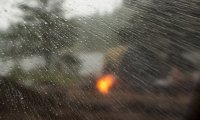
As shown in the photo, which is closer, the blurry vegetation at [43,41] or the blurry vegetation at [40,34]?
the blurry vegetation at [43,41]

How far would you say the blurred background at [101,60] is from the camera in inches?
36.2

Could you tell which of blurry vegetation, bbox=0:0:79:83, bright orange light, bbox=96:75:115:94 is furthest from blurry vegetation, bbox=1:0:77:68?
bright orange light, bbox=96:75:115:94

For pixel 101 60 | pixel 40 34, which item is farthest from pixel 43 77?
pixel 40 34

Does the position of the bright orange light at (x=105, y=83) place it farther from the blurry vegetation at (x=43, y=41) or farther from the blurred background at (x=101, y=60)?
the blurry vegetation at (x=43, y=41)

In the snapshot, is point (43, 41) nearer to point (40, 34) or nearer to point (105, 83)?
point (40, 34)

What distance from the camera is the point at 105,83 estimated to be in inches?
40.7

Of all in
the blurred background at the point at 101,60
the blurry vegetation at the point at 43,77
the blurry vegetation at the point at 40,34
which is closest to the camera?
the blurred background at the point at 101,60

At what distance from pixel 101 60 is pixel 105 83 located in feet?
0.54

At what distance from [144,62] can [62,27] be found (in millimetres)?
573

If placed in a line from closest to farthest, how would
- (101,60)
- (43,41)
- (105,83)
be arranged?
(105,83) → (101,60) → (43,41)

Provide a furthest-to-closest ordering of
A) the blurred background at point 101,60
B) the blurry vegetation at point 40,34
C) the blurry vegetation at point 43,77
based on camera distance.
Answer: the blurry vegetation at point 40,34, the blurry vegetation at point 43,77, the blurred background at point 101,60

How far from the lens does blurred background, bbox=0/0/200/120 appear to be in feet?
3.01

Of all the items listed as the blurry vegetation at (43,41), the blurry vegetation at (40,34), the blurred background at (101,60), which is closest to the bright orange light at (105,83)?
the blurred background at (101,60)

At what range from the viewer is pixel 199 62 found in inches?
Answer: 39.8
